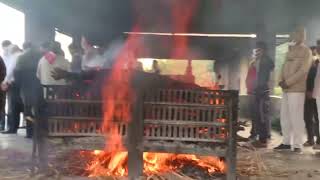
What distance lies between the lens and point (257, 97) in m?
8.77

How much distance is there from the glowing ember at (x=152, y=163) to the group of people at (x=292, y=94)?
2.47 metres

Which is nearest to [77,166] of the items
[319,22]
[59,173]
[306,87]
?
[59,173]

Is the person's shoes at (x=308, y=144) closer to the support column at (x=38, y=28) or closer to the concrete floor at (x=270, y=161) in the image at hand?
the concrete floor at (x=270, y=161)

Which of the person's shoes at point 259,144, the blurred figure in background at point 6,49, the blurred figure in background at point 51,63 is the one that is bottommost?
the person's shoes at point 259,144

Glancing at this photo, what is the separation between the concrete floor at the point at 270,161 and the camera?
5.72 meters

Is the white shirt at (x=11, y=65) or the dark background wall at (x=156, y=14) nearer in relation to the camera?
the dark background wall at (x=156, y=14)

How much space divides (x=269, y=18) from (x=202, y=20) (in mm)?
1443

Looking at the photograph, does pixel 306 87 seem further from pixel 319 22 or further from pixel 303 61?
pixel 319 22

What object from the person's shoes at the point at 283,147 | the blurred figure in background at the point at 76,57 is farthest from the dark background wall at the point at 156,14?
the person's shoes at the point at 283,147

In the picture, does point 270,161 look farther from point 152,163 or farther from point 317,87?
point 152,163

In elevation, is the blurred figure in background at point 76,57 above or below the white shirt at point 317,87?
above

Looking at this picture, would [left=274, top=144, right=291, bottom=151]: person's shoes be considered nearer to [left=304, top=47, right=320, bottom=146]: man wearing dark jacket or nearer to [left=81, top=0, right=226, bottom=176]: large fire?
[left=304, top=47, right=320, bottom=146]: man wearing dark jacket

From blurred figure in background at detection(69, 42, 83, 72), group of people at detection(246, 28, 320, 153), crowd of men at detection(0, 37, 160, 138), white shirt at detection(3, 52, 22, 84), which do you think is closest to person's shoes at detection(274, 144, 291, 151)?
group of people at detection(246, 28, 320, 153)

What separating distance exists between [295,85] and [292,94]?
0.15 m
